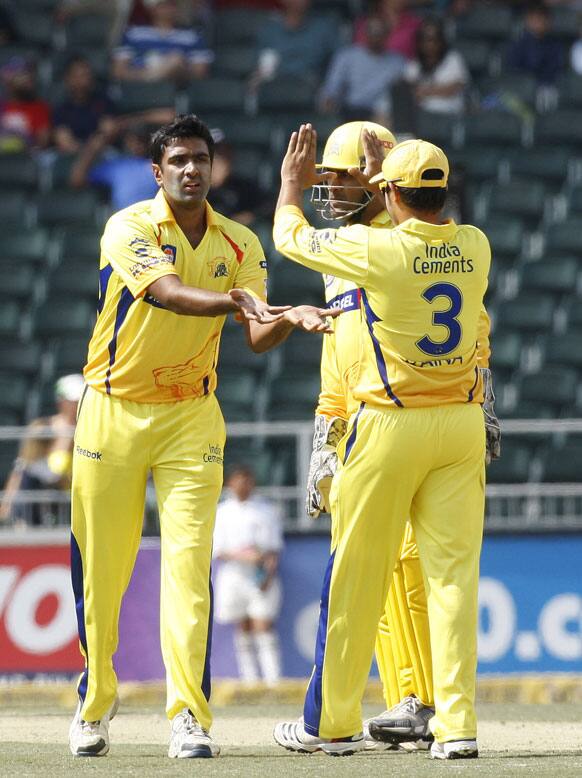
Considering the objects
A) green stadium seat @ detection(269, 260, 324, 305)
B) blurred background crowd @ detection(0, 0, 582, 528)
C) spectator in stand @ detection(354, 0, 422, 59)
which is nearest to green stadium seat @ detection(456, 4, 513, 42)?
blurred background crowd @ detection(0, 0, 582, 528)

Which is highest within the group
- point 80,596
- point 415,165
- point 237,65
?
point 237,65

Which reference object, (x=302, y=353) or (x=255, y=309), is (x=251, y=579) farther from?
(x=255, y=309)

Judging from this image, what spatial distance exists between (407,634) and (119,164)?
961 centimetres

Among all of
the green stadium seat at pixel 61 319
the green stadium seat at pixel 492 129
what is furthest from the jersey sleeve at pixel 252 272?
the green stadium seat at pixel 492 129

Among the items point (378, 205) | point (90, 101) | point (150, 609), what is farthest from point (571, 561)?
point (90, 101)

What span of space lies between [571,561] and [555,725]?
11.2 feet

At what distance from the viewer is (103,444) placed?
6.82m

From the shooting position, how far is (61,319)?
598 inches

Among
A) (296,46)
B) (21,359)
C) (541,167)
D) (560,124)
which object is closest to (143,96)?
(296,46)

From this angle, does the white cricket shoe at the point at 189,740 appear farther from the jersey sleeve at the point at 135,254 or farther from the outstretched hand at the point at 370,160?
the outstretched hand at the point at 370,160

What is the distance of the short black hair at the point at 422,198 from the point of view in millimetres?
6324

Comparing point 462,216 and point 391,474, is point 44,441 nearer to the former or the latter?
point 462,216

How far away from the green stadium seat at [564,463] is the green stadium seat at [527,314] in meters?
2.66

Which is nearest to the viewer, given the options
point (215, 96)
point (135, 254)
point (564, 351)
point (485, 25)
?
point (135, 254)
